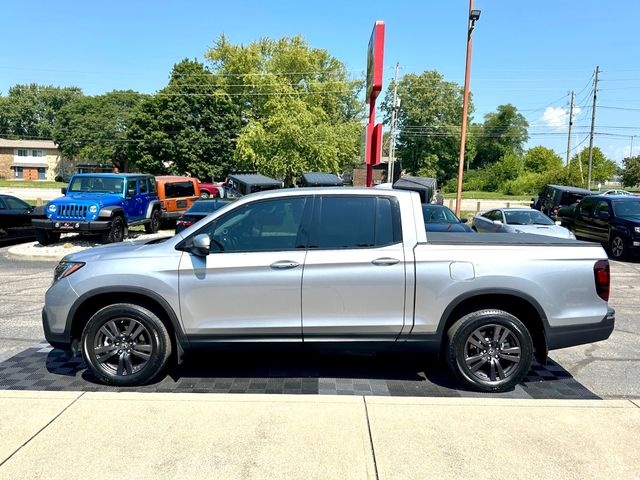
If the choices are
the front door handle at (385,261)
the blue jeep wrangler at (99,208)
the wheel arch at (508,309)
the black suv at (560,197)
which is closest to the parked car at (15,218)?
the blue jeep wrangler at (99,208)

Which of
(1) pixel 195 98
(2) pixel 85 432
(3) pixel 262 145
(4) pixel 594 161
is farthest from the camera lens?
(4) pixel 594 161

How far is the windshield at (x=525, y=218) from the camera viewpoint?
1397 cm

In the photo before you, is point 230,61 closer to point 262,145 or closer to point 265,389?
point 262,145

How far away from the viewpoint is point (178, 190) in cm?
2086

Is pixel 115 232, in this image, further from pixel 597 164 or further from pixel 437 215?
pixel 597 164

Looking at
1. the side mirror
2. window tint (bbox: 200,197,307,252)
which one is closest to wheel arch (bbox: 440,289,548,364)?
window tint (bbox: 200,197,307,252)

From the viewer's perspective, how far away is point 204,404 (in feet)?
13.1

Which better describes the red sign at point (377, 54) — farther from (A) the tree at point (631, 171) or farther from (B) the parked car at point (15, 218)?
(A) the tree at point (631, 171)

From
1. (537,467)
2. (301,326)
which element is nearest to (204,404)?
(301,326)

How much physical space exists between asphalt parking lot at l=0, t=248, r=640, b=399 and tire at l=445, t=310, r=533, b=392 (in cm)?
16

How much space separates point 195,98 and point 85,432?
50.2 m

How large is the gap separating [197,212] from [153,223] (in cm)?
360

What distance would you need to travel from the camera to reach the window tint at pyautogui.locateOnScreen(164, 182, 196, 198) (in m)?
20.2

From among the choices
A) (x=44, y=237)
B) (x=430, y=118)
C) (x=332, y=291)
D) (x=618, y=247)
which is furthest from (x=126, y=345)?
(x=430, y=118)
